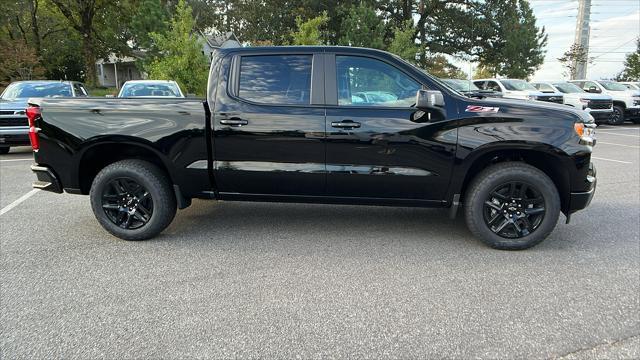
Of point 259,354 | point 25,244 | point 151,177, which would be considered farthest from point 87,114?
point 259,354

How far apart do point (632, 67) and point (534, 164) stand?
42.5 metres

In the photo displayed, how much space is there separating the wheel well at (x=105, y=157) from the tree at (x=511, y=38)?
28504mm

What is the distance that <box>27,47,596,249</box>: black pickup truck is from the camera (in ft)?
12.8

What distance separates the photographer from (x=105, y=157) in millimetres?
4520

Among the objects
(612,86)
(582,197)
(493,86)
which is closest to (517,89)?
(493,86)

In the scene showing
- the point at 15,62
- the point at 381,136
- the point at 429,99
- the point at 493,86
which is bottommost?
the point at 381,136

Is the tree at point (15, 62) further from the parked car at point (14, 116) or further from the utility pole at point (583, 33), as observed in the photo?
the utility pole at point (583, 33)

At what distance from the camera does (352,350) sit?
2.54 m

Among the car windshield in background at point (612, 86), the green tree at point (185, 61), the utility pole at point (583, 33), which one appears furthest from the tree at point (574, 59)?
the green tree at point (185, 61)

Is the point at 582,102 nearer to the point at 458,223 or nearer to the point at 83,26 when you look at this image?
the point at 458,223

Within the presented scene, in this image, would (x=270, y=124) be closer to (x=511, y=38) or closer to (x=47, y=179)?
(x=47, y=179)

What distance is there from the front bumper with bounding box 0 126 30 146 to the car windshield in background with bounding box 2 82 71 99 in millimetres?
1147

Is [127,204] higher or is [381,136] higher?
[381,136]

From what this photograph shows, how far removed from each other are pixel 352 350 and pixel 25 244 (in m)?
3.54
